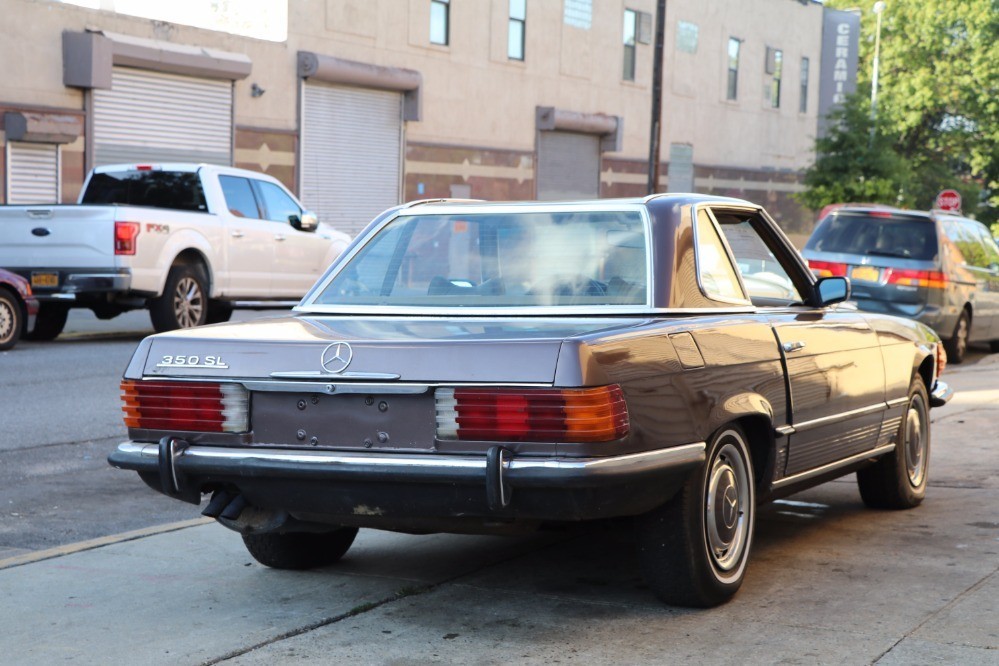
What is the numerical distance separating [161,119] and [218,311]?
8.89 meters

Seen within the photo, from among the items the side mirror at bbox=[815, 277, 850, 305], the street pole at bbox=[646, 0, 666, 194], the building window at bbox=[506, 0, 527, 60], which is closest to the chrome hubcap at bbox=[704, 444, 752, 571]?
the side mirror at bbox=[815, 277, 850, 305]

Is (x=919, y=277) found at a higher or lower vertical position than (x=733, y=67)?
lower

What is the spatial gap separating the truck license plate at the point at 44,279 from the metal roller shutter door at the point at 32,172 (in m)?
7.68

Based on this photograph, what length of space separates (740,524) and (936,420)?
19.9 feet

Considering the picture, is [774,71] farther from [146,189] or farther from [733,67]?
[146,189]

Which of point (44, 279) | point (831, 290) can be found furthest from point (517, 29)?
point (831, 290)

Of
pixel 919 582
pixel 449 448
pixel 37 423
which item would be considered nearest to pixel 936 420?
pixel 919 582

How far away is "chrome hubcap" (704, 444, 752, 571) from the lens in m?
5.12

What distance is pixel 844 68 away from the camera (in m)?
49.4

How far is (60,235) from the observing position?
51.2 ft

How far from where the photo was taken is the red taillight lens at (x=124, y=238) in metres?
15.5

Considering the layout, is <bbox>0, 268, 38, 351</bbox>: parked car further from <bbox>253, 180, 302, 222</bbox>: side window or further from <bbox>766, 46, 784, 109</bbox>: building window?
<bbox>766, 46, 784, 109</bbox>: building window

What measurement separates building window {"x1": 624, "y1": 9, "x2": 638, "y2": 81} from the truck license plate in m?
25.6

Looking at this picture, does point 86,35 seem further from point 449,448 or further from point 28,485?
point 449,448
